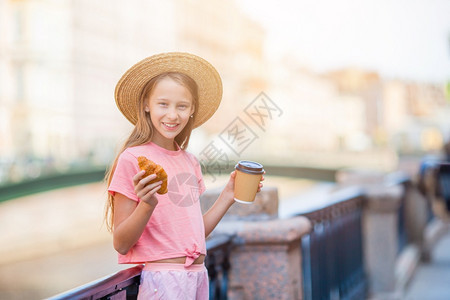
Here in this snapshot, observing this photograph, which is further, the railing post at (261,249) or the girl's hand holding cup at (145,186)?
the railing post at (261,249)

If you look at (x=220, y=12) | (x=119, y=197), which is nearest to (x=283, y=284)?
(x=119, y=197)

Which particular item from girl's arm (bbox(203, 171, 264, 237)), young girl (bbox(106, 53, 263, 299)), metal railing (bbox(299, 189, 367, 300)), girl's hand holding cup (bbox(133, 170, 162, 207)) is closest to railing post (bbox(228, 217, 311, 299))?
metal railing (bbox(299, 189, 367, 300))

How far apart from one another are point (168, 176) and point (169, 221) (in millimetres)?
122

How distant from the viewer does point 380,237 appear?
15.2ft

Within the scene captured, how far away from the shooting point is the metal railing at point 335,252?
10.9 ft

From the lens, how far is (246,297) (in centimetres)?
258

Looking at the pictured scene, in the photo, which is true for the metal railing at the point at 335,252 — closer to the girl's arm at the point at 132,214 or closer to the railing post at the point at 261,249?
the railing post at the point at 261,249

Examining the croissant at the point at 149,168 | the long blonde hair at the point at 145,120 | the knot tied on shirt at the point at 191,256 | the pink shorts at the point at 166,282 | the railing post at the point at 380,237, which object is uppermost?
the long blonde hair at the point at 145,120

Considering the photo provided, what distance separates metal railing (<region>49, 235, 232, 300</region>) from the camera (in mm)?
1516

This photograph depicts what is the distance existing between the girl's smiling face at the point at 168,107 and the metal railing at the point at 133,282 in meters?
0.46

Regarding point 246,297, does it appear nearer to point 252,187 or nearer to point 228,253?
point 228,253

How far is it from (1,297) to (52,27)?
3006 cm

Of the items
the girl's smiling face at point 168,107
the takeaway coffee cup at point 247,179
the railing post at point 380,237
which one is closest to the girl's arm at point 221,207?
the takeaway coffee cup at point 247,179

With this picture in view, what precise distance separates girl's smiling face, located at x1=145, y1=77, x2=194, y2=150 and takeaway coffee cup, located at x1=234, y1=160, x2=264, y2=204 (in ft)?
0.67
